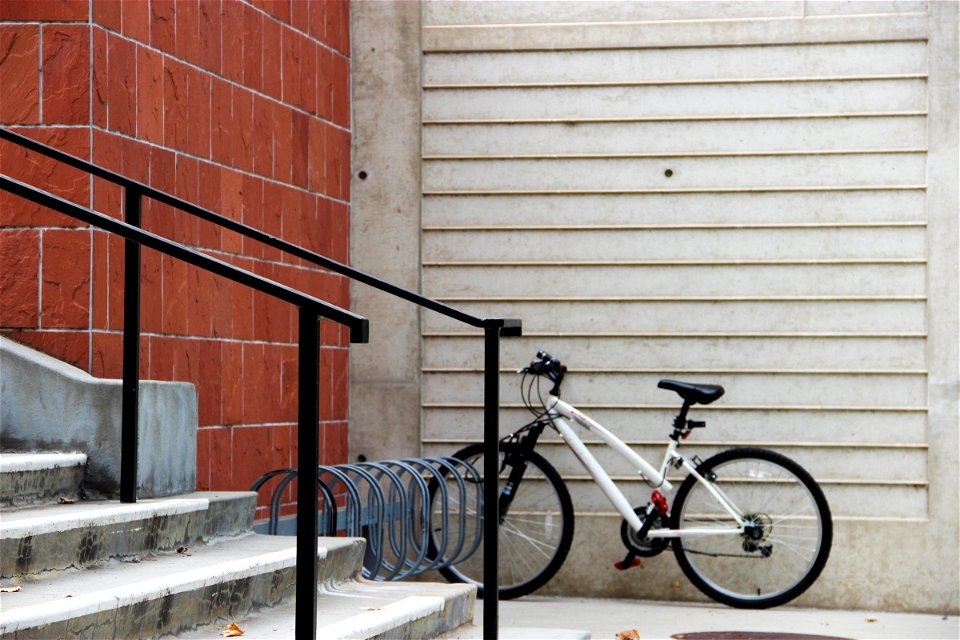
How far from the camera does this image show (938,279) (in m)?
7.08

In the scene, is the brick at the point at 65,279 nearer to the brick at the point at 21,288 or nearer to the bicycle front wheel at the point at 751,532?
the brick at the point at 21,288

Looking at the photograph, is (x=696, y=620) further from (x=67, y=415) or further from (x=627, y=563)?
(x=67, y=415)

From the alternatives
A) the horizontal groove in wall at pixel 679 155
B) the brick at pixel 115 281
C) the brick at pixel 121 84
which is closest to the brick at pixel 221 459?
the brick at pixel 115 281

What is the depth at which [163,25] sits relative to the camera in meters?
5.67

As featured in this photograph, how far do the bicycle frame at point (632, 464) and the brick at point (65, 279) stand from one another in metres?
2.68

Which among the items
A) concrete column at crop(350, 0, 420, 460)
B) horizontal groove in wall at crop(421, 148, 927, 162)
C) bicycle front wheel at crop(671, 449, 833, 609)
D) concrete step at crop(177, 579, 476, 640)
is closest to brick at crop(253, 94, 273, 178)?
concrete column at crop(350, 0, 420, 460)

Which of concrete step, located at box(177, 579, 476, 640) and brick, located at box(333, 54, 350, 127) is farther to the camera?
brick, located at box(333, 54, 350, 127)

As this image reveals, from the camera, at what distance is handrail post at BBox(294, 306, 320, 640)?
3.16 meters

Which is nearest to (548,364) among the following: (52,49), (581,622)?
(581,622)

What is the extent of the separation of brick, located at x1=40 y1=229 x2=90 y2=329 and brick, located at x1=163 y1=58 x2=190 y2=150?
74cm

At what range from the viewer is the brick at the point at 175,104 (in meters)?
5.69

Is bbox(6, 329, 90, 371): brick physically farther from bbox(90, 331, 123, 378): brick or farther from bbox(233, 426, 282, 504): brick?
bbox(233, 426, 282, 504): brick

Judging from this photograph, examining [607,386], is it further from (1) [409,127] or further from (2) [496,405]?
(2) [496,405]

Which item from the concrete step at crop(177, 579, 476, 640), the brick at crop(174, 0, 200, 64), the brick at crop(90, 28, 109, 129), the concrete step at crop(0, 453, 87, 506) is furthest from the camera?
the brick at crop(174, 0, 200, 64)
